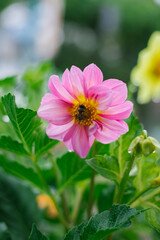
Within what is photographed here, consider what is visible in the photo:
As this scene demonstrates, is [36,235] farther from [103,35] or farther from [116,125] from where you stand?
[103,35]

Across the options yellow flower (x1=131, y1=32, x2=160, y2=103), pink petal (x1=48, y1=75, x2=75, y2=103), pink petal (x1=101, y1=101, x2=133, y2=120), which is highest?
yellow flower (x1=131, y1=32, x2=160, y2=103)

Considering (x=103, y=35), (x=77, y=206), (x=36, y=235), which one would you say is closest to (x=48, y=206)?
(x=77, y=206)

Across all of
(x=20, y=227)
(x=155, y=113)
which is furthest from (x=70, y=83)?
(x=155, y=113)

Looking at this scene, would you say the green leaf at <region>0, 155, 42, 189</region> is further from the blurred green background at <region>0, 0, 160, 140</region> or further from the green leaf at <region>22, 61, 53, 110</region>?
the blurred green background at <region>0, 0, 160, 140</region>

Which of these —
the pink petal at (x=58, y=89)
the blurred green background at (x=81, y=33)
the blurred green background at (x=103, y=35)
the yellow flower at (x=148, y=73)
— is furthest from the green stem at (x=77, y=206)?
the blurred green background at (x=103, y=35)

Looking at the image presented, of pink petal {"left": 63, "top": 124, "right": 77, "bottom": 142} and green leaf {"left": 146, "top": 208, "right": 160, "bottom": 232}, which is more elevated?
pink petal {"left": 63, "top": 124, "right": 77, "bottom": 142}

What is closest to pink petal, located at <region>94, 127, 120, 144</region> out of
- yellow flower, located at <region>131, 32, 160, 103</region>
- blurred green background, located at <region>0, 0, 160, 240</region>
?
yellow flower, located at <region>131, 32, 160, 103</region>
